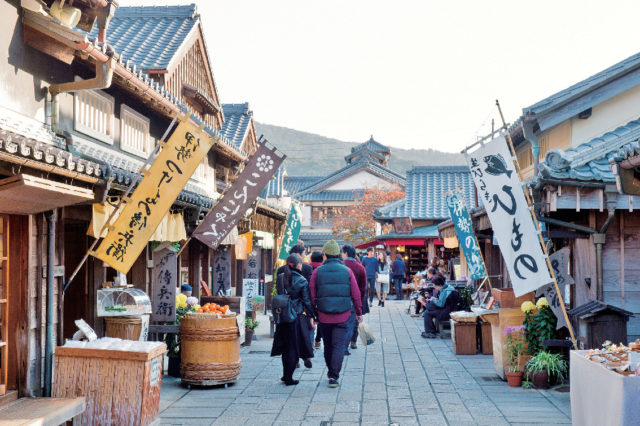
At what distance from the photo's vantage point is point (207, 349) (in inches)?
385

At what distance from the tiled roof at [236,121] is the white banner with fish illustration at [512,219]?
16344mm

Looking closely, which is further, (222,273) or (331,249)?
(222,273)

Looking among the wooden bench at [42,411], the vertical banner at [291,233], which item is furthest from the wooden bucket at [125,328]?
the vertical banner at [291,233]

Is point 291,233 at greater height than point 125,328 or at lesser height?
greater

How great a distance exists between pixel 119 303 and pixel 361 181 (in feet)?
151

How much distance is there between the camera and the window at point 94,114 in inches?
401

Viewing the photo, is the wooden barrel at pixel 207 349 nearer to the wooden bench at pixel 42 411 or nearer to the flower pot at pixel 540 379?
the wooden bench at pixel 42 411

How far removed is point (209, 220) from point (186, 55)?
23.7 feet

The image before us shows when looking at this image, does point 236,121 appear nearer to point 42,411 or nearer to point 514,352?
point 514,352

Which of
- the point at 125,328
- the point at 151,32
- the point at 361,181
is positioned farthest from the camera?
the point at 361,181

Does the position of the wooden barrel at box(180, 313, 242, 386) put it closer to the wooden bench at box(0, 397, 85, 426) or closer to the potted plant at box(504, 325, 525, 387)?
the wooden bench at box(0, 397, 85, 426)

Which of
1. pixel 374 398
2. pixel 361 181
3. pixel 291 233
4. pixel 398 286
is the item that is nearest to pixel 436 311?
pixel 291 233

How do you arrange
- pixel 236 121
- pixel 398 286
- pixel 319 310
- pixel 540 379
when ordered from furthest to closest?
pixel 398 286, pixel 236 121, pixel 319 310, pixel 540 379

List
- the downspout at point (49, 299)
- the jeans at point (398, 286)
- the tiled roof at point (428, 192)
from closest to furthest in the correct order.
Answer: the downspout at point (49, 299) → the jeans at point (398, 286) → the tiled roof at point (428, 192)
